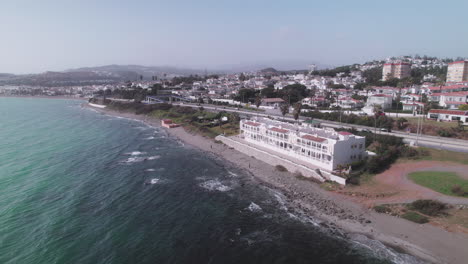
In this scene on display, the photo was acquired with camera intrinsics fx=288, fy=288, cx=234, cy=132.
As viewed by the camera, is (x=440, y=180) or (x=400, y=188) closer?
(x=400, y=188)

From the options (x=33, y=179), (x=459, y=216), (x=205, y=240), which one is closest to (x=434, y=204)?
(x=459, y=216)

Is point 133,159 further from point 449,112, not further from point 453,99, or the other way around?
point 453,99

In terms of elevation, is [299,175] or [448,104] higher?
[448,104]

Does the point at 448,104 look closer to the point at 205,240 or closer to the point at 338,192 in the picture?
the point at 338,192

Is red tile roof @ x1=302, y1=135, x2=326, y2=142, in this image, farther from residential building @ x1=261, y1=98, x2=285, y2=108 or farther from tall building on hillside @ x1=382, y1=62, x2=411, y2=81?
tall building on hillside @ x1=382, y1=62, x2=411, y2=81

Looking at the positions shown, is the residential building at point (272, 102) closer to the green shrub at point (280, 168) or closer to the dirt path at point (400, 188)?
the green shrub at point (280, 168)

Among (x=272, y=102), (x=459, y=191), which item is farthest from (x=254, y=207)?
(x=272, y=102)
